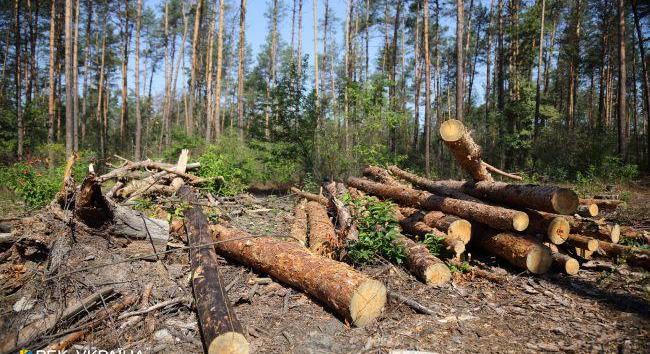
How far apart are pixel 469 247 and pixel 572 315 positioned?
2.33m

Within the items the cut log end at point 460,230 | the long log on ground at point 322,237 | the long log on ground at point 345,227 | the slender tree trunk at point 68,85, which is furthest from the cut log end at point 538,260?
the slender tree trunk at point 68,85

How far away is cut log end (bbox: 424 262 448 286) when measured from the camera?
14.6 feet

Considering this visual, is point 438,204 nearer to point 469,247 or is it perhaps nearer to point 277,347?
point 469,247

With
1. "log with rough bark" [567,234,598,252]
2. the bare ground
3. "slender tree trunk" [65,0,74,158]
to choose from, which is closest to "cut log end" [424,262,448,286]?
the bare ground

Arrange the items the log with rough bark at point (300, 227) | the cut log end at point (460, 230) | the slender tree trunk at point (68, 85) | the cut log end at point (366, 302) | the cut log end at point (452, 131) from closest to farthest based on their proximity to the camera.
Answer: the cut log end at point (366, 302), the cut log end at point (460, 230), the cut log end at point (452, 131), the log with rough bark at point (300, 227), the slender tree trunk at point (68, 85)

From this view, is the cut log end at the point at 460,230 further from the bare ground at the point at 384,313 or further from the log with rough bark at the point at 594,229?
the log with rough bark at the point at 594,229

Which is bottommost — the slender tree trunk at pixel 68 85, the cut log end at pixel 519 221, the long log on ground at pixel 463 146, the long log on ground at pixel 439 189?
the cut log end at pixel 519 221

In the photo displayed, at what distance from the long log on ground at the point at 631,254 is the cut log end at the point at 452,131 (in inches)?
112

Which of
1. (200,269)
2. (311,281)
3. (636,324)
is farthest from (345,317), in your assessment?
(636,324)

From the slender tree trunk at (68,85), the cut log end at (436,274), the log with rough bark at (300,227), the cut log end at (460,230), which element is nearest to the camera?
the cut log end at (436,274)

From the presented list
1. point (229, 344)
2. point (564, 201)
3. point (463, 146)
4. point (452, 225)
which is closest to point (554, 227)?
point (564, 201)

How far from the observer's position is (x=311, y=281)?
3957 millimetres

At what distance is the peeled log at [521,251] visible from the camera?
4.69 m

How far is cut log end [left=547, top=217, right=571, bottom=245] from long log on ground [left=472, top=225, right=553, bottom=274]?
1.02 ft
